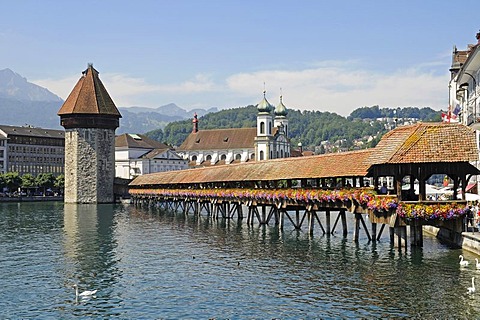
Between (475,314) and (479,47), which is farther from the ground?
(479,47)

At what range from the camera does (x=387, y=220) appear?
29125 millimetres

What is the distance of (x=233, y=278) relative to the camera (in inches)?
987

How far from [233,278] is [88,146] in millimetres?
67271

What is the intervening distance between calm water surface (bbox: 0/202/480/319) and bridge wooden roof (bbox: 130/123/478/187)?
3.53 m

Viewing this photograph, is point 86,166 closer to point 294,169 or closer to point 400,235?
point 294,169

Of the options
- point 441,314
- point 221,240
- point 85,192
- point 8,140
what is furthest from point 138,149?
point 441,314

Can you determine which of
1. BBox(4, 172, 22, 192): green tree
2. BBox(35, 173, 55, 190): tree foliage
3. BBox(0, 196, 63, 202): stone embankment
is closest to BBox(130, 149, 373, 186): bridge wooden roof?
BBox(0, 196, 63, 202): stone embankment

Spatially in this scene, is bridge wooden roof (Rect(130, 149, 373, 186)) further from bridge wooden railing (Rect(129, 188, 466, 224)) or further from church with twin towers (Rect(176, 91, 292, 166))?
Result: church with twin towers (Rect(176, 91, 292, 166))

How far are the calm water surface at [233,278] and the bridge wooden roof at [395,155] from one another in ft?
11.6

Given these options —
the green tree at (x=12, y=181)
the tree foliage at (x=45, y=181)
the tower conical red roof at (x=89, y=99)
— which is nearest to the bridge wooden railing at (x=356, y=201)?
the tower conical red roof at (x=89, y=99)

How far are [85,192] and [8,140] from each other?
36.5m

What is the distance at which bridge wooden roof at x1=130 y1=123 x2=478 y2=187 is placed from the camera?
27953mm

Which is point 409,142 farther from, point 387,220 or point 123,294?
point 123,294

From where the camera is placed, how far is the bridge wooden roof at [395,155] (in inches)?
1101
